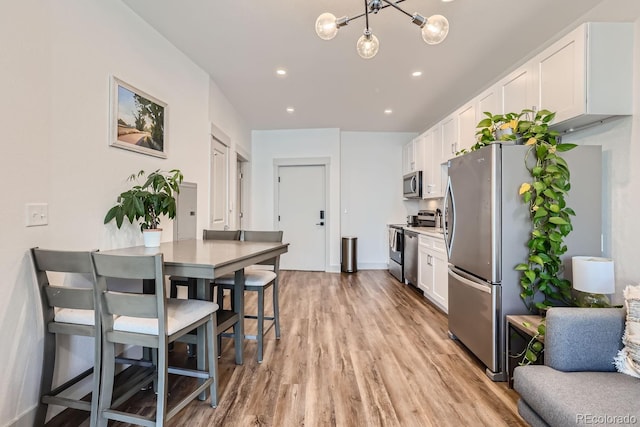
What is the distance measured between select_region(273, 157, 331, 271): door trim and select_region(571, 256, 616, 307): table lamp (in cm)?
400

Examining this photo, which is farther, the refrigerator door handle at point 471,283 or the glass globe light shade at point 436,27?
the refrigerator door handle at point 471,283

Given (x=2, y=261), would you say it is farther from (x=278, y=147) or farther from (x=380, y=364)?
(x=278, y=147)

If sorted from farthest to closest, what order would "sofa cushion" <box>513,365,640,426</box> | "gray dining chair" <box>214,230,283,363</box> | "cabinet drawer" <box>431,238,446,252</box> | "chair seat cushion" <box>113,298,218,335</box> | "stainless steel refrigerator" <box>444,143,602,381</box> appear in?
"cabinet drawer" <box>431,238,446,252</box>, "gray dining chair" <box>214,230,283,363</box>, "stainless steel refrigerator" <box>444,143,602,381</box>, "chair seat cushion" <box>113,298,218,335</box>, "sofa cushion" <box>513,365,640,426</box>

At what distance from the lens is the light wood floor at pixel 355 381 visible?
165cm

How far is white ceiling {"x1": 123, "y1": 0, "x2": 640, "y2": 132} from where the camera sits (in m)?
2.18

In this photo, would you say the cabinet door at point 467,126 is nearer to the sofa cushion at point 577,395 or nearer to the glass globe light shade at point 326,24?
the glass globe light shade at point 326,24

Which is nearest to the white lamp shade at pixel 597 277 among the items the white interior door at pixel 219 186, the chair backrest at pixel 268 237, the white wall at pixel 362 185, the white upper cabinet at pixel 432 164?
the chair backrest at pixel 268 237

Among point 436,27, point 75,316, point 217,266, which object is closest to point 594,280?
point 436,27

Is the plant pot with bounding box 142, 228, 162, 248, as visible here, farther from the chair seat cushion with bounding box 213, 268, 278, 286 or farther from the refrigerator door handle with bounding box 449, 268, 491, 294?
the refrigerator door handle with bounding box 449, 268, 491, 294

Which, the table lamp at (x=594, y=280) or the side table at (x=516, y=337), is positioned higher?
the table lamp at (x=594, y=280)

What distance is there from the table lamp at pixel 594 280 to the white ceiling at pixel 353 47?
5.30 feet

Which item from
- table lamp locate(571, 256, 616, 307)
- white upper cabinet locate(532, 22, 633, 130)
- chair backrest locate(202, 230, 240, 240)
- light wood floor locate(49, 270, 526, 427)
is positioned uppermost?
white upper cabinet locate(532, 22, 633, 130)

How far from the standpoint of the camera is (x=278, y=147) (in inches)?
222

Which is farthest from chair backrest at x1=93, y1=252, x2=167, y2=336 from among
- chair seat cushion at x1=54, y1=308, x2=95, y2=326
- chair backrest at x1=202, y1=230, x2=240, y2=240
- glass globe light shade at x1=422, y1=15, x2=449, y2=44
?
glass globe light shade at x1=422, y1=15, x2=449, y2=44
